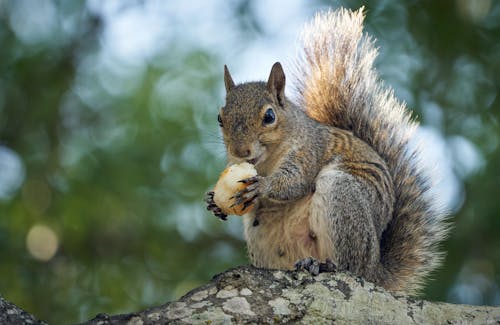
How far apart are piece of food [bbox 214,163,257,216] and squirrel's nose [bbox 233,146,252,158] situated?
104mm

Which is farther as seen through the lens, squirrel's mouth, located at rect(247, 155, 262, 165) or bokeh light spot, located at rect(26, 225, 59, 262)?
bokeh light spot, located at rect(26, 225, 59, 262)

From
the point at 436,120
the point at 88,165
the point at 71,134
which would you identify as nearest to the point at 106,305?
the point at 88,165

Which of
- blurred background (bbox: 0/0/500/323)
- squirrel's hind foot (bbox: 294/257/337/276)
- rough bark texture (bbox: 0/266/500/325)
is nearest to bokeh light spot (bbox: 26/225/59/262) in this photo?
blurred background (bbox: 0/0/500/323)

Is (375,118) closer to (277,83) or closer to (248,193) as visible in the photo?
(277,83)

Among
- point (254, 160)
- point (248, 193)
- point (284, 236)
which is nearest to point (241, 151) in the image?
point (254, 160)

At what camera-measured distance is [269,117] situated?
3.97 metres

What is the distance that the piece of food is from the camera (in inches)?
142

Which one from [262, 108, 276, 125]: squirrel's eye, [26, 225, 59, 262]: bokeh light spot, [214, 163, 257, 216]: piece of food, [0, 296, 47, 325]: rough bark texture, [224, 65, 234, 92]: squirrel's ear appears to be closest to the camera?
[0, 296, 47, 325]: rough bark texture

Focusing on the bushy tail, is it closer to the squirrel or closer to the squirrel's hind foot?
the squirrel

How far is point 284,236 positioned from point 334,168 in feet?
1.48

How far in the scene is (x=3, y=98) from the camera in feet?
19.5

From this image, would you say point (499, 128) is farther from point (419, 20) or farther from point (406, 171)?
point (406, 171)

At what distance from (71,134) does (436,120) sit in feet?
9.51

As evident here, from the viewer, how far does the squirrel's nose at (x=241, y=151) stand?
12.3 ft
